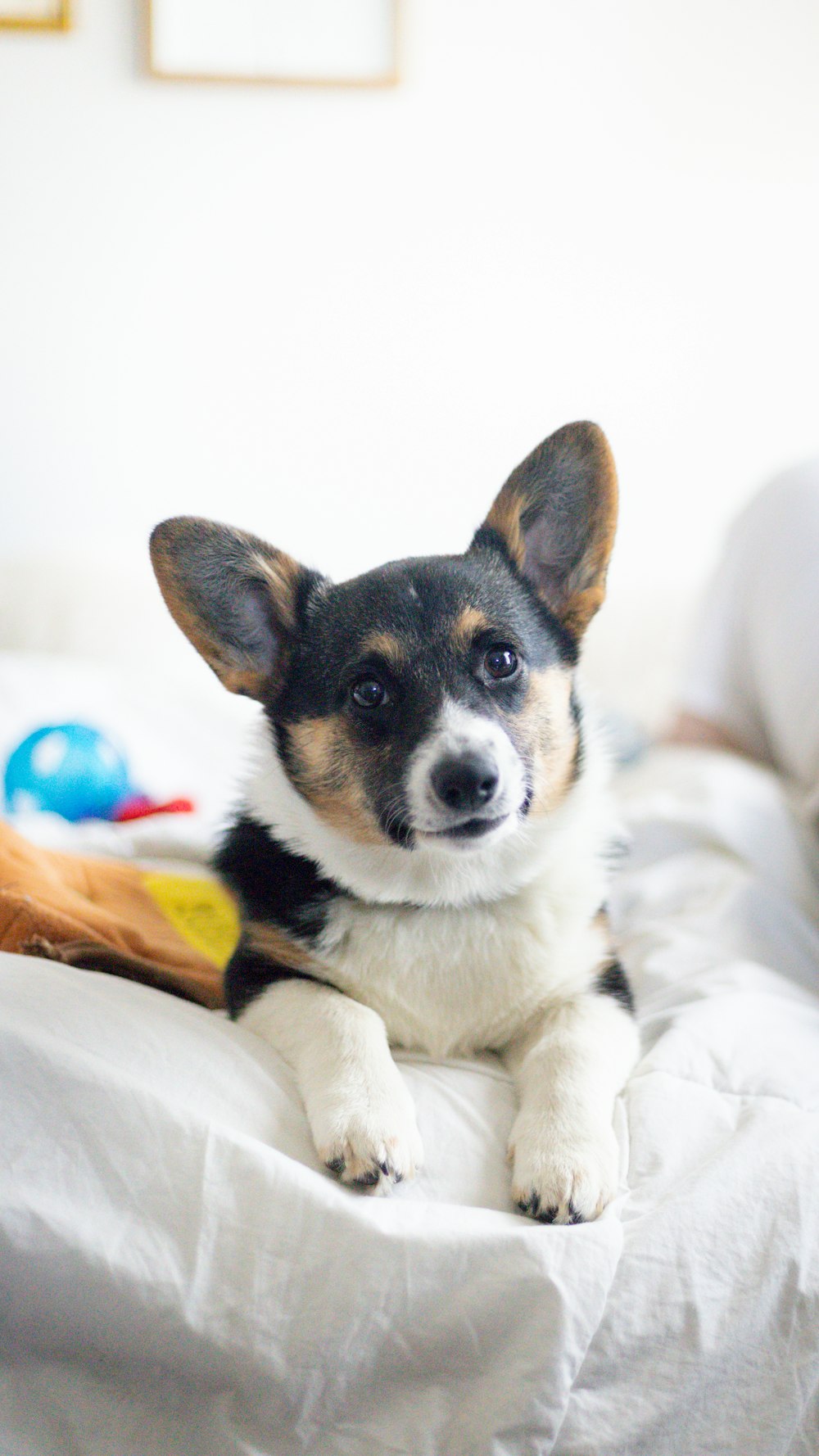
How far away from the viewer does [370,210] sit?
9.43 feet

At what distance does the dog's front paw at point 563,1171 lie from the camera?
3.18ft

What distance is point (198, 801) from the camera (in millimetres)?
2266

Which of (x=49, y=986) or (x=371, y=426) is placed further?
(x=371, y=426)

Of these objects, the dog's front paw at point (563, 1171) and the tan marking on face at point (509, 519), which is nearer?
the dog's front paw at point (563, 1171)

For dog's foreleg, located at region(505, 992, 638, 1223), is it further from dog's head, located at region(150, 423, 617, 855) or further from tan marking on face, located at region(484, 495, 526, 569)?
tan marking on face, located at region(484, 495, 526, 569)

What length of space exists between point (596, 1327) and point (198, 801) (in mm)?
1543

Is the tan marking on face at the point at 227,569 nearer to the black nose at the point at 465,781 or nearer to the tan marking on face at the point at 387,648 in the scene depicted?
the tan marking on face at the point at 387,648

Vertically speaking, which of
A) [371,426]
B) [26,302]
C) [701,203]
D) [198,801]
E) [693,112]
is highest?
Result: [693,112]

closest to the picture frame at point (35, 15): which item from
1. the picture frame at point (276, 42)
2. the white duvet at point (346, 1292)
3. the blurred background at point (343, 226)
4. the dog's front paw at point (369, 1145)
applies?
the blurred background at point (343, 226)

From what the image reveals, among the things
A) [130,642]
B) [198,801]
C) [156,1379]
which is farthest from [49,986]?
[130,642]

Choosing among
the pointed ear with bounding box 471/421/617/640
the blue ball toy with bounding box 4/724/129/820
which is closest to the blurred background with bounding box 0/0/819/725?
the blue ball toy with bounding box 4/724/129/820

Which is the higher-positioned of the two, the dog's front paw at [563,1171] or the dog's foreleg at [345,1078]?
the dog's foreleg at [345,1078]

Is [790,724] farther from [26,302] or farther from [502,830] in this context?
[26,302]

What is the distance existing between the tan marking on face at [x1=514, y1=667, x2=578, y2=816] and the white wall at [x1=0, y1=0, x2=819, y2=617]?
146cm
